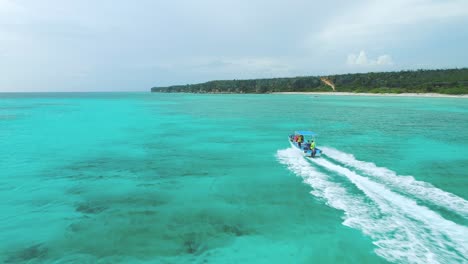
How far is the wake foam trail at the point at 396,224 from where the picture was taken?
11500mm

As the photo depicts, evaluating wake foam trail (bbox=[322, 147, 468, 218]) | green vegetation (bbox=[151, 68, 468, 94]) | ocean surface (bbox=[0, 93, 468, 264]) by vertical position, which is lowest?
ocean surface (bbox=[0, 93, 468, 264])

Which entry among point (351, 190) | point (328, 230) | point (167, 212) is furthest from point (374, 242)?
point (167, 212)

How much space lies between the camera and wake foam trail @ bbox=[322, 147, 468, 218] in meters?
15.5

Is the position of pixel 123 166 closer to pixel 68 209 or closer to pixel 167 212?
pixel 68 209

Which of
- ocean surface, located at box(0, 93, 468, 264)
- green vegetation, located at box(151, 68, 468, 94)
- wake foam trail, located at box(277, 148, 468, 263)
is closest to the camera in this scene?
wake foam trail, located at box(277, 148, 468, 263)

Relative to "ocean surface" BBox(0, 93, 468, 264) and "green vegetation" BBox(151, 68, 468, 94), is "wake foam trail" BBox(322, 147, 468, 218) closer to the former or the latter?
"ocean surface" BBox(0, 93, 468, 264)

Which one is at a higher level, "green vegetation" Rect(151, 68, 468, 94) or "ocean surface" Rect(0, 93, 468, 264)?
"green vegetation" Rect(151, 68, 468, 94)

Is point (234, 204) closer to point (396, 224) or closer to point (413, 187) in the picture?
point (396, 224)

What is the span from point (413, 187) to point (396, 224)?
583 centimetres

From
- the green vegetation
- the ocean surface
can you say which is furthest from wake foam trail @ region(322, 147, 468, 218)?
the green vegetation

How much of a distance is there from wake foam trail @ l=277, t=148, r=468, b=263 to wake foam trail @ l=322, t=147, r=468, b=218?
110cm

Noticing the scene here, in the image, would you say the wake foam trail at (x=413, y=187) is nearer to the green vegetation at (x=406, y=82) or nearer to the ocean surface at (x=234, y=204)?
the ocean surface at (x=234, y=204)

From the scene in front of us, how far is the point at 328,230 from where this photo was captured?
1346cm

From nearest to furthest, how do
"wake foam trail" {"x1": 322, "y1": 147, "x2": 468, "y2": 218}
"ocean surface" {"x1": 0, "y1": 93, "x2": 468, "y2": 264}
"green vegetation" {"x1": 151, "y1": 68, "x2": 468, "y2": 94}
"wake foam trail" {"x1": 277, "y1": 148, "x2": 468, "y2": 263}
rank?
"wake foam trail" {"x1": 277, "y1": 148, "x2": 468, "y2": 263} < "ocean surface" {"x1": 0, "y1": 93, "x2": 468, "y2": 264} < "wake foam trail" {"x1": 322, "y1": 147, "x2": 468, "y2": 218} < "green vegetation" {"x1": 151, "y1": 68, "x2": 468, "y2": 94}
